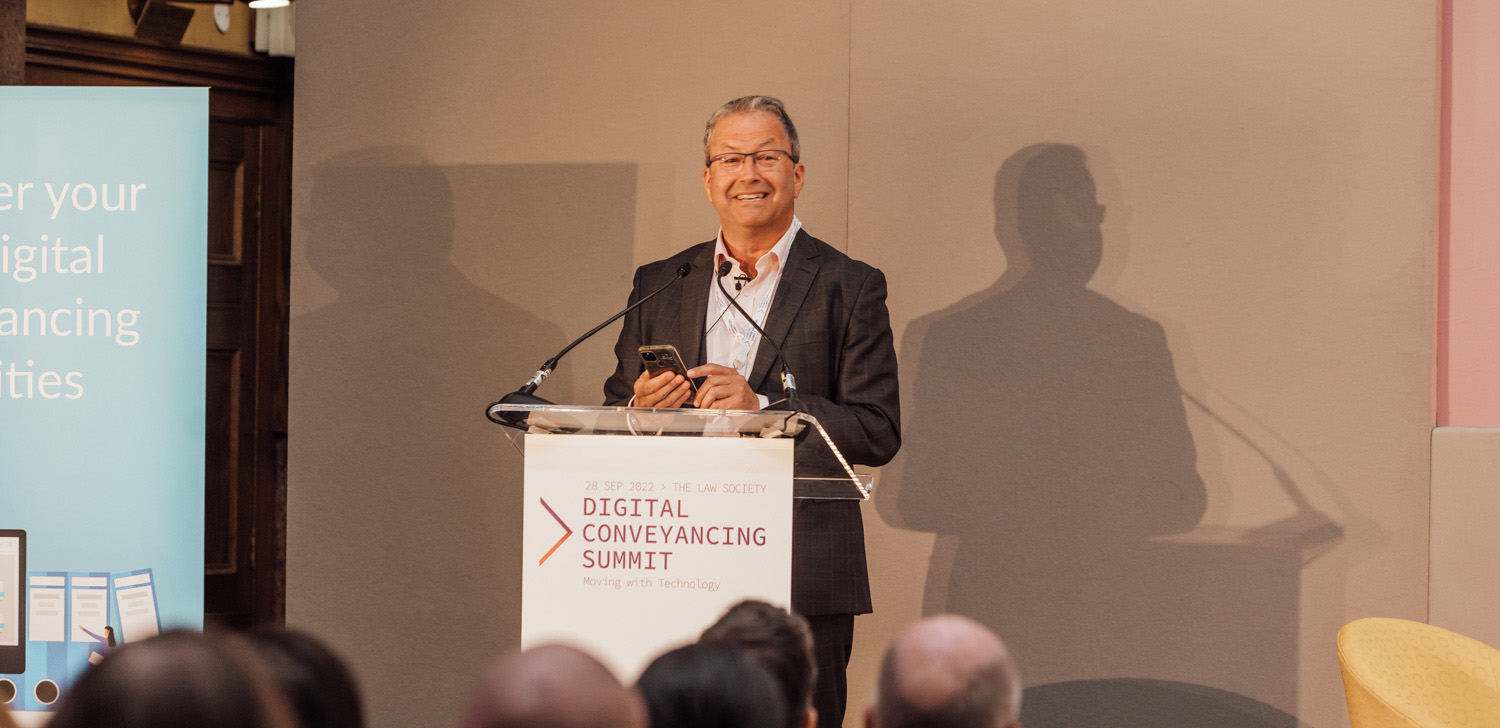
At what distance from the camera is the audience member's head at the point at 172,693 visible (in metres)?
0.71

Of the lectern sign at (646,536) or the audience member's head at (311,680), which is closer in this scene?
the audience member's head at (311,680)

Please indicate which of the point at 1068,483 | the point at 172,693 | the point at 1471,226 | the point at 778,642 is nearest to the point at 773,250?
the point at 778,642

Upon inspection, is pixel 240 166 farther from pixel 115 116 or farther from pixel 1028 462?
pixel 1028 462

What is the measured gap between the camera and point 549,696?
0.84m

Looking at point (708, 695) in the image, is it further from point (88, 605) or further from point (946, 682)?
point (88, 605)

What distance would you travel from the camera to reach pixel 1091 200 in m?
3.45

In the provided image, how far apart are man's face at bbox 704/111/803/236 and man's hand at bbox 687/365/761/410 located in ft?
1.69

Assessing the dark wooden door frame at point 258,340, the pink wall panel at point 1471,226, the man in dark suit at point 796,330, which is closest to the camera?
the man in dark suit at point 796,330

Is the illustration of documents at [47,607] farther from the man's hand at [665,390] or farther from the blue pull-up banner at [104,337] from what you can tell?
the man's hand at [665,390]

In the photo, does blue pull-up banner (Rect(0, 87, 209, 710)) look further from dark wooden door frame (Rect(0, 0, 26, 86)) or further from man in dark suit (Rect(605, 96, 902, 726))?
man in dark suit (Rect(605, 96, 902, 726))

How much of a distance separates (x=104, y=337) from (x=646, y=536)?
1800 mm

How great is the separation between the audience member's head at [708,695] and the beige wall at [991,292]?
2.50 m

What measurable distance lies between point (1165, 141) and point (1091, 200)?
0.91 ft

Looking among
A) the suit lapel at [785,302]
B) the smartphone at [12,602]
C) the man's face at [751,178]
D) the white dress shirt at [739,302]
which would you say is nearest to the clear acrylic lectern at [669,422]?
the suit lapel at [785,302]
